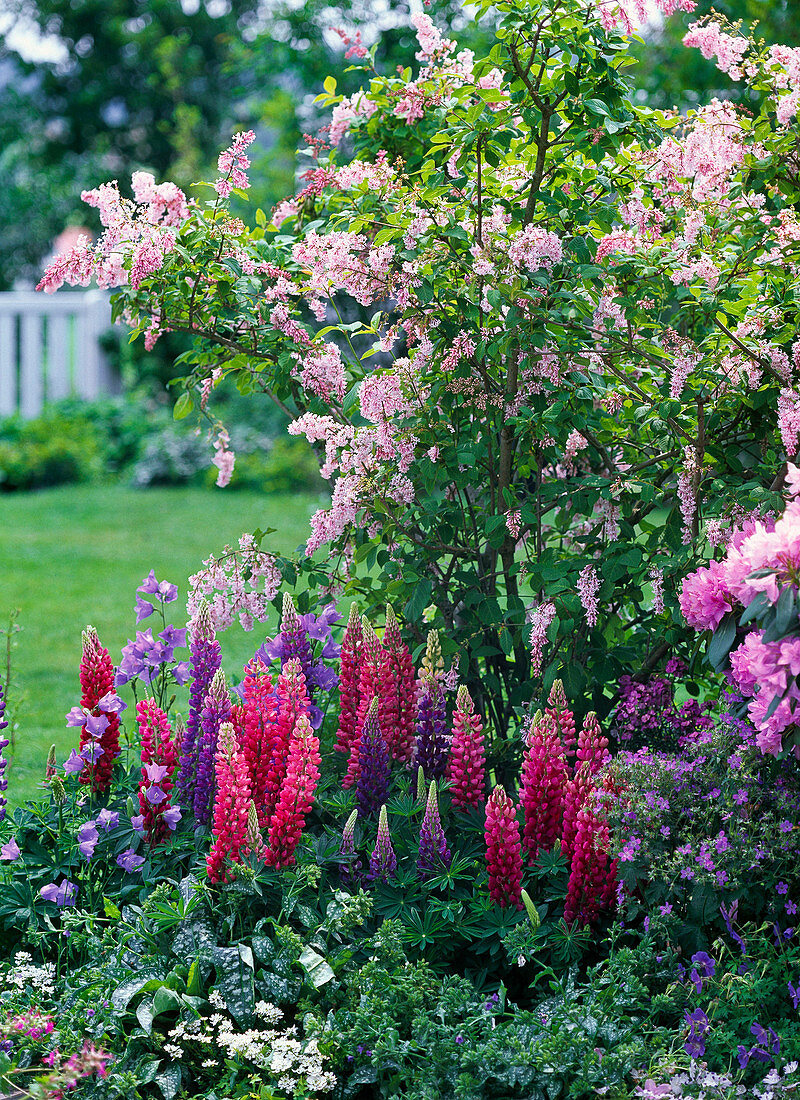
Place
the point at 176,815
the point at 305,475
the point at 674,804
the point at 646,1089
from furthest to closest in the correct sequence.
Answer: the point at 305,475 < the point at 176,815 < the point at 674,804 < the point at 646,1089

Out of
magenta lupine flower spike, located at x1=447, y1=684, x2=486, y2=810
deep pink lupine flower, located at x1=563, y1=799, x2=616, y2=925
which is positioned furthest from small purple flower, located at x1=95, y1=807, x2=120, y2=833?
deep pink lupine flower, located at x1=563, y1=799, x2=616, y2=925

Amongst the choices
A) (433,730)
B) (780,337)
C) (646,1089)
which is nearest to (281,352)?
(433,730)

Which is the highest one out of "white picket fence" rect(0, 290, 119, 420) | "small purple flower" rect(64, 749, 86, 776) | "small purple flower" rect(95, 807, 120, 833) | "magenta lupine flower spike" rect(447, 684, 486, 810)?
"white picket fence" rect(0, 290, 119, 420)

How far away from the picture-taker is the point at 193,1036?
84.7 inches

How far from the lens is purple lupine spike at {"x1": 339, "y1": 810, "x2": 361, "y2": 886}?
2.53 metres

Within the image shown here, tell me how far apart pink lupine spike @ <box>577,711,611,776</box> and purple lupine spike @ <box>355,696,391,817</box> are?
1.58 feet

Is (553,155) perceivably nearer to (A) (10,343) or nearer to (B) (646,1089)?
(B) (646,1089)

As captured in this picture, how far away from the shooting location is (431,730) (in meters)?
2.85

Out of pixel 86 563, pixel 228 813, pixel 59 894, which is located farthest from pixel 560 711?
pixel 86 563

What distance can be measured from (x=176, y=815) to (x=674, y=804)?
113cm

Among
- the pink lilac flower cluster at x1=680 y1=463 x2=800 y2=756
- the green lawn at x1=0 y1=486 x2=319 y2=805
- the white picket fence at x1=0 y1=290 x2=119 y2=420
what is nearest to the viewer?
the pink lilac flower cluster at x1=680 y1=463 x2=800 y2=756

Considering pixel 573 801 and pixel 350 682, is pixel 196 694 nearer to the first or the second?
pixel 350 682

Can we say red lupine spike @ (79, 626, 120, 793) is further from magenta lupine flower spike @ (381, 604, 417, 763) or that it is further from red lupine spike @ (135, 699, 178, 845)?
magenta lupine flower spike @ (381, 604, 417, 763)

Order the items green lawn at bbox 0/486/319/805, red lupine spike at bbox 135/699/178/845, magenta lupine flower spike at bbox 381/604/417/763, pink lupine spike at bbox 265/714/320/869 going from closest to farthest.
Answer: pink lupine spike at bbox 265/714/320/869
red lupine spike at bbox 135/699/178/845
magenta lupine flower spike at bbox 381/604/417/763
green lawn at bbox 0/486/319/805
